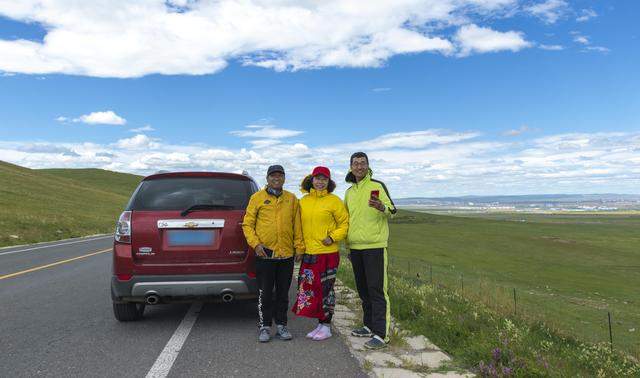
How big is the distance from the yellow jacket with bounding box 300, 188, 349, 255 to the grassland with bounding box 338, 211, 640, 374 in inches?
65.0

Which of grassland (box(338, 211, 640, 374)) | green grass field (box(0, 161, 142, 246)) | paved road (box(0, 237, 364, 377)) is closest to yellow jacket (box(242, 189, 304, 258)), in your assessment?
paved road (box(0, 237, 364, 377))

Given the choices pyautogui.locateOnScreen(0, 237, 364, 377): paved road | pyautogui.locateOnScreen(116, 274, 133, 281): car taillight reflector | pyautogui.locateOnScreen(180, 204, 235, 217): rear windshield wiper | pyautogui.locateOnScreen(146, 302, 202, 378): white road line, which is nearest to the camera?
pyautogui.locateOnScreen(146, 302, 202, 378): white road line

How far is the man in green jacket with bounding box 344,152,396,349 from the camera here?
506cm

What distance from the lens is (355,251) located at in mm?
5258

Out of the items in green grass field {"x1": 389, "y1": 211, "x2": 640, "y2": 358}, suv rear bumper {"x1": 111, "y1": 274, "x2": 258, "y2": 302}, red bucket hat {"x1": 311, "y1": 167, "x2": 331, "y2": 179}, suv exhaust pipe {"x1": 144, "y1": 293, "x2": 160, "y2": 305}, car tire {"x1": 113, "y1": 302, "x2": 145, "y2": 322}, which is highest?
red bucket hat {"x1": 311, "y1": 167, "x2": 331, "y2": 179}

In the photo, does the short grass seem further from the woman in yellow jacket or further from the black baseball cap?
the black baseball cap

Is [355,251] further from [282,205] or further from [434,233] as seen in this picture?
[434,233]

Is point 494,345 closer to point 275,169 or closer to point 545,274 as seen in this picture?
point 275,169

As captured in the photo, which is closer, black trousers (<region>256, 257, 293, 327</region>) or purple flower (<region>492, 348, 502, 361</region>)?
purple flower (<region>492, 348, 502, 361</region>)

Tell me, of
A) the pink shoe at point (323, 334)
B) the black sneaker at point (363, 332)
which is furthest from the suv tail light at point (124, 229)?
the black sneaker at point (363, 332)

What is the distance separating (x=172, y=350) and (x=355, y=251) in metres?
2.25

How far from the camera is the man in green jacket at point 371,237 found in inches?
199

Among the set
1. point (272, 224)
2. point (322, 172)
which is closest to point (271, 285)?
point (272, 224)

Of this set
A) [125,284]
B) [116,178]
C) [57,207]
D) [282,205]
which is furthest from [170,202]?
[116,178]
